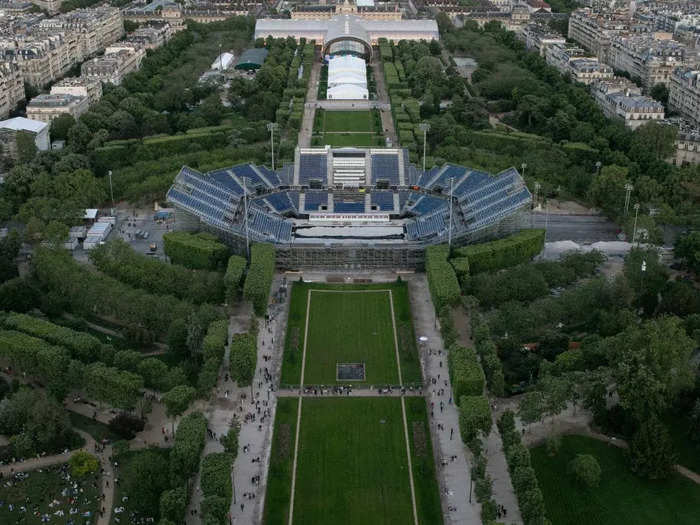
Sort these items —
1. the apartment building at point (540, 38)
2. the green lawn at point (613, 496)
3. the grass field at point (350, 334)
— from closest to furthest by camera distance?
the green lawn at point (613, 496)
the grass field at point (350, 334)
the apartment building at point (540, 38)

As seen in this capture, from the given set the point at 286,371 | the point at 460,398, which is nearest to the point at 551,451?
the point at 460,398

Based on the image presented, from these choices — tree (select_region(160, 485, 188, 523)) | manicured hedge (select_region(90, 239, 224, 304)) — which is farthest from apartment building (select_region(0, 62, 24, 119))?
tree (select_region(160, 485, 188, 523))

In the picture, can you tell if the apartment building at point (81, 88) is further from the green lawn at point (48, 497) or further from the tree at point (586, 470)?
the tree at point (586, 470)

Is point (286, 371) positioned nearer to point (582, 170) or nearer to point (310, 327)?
point (310, 327)

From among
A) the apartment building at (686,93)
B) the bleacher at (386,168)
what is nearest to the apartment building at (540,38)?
the apartment building at (686,93)

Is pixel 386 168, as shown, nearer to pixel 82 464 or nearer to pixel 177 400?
pixel 177 400

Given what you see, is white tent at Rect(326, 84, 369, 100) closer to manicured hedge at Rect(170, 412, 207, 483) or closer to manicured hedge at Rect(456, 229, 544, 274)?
Answer: manicured hedge at Rect(456, 229, 544, 274)
